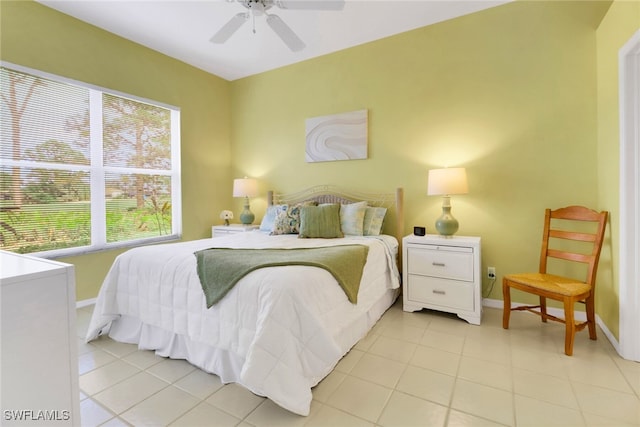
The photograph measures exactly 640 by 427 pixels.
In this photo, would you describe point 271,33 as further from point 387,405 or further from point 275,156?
point 387,405

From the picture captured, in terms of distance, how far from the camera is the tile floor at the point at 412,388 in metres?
1.49

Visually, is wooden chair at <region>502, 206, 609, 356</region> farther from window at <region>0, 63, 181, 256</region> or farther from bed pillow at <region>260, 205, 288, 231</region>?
window at <region>0, 63, 181, 256</region>

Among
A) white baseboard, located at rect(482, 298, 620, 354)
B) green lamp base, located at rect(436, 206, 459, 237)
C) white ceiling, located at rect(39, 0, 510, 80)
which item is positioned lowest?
white baseboard, located at rect(482, 298, 620, 354)

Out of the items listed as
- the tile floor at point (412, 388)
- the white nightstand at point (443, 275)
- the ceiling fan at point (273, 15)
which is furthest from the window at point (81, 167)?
the white nightstand at point (443, 275)

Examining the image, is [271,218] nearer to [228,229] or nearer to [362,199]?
[228,229]

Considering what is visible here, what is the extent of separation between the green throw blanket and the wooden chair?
1.26 metres

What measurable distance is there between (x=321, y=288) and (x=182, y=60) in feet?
12.3

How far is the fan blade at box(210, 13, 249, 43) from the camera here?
7.39ft

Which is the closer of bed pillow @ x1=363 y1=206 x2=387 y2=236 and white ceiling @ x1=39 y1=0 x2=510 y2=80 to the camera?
white ceiling @ x1=39 y1=0 x2=510 y2=80

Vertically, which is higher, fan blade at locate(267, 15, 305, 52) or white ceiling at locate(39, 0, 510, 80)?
white ceiling at locate(39, 0, 510, 80)

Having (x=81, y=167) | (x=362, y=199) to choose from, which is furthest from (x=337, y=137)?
(x=81, y=167)

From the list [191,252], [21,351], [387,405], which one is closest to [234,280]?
[191,252]

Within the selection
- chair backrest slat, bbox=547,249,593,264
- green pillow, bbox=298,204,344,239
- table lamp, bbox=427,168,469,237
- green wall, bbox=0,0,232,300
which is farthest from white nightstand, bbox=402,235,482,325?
green wall, bbox=0,0,232,300

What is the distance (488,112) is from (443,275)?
64.7 inches
